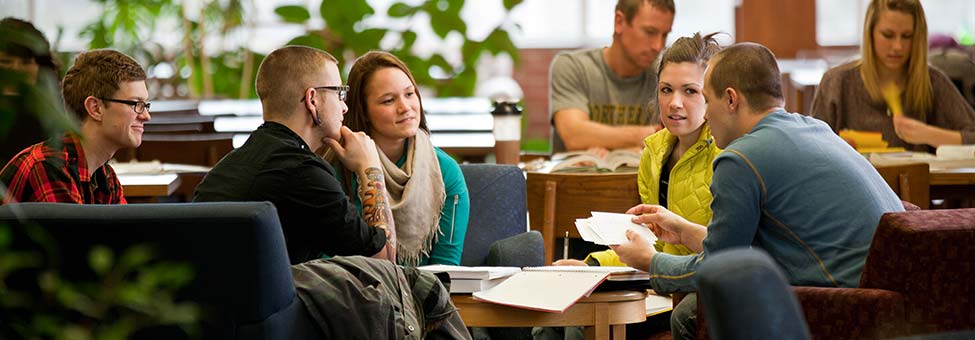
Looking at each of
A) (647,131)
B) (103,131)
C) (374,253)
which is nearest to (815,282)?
(374,253)

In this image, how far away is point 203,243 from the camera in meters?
2.21

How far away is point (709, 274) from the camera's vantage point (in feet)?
4.38

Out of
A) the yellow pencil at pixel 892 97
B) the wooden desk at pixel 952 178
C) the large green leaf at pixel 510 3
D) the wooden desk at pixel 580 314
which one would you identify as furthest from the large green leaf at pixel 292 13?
the wooden desk at pixel 580 314

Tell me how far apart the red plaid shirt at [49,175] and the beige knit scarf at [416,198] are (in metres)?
0.85

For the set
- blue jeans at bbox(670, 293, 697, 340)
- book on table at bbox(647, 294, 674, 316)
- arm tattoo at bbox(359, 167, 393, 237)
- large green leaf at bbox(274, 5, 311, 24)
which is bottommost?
book on table at bbox(647, 294, 674, 316)

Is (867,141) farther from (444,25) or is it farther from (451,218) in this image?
(444,25)

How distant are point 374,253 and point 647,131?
6.86ft

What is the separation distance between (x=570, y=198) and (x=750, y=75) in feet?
4.10

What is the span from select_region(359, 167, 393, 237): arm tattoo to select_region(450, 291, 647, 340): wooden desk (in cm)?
52

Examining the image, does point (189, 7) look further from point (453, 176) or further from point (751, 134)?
point (751, 134)

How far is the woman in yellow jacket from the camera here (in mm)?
3301

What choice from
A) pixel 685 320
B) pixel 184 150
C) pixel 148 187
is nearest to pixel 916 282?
pixel 685 320

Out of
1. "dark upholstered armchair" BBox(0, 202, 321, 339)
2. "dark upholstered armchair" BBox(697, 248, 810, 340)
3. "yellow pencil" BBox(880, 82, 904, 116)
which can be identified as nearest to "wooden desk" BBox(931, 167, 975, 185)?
"yellow pencil" BBox(880, 82, 904, 116)

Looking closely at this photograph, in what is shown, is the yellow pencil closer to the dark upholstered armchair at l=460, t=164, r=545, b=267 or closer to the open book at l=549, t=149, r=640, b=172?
the open book at l=549, t=149, r=640, b=172
